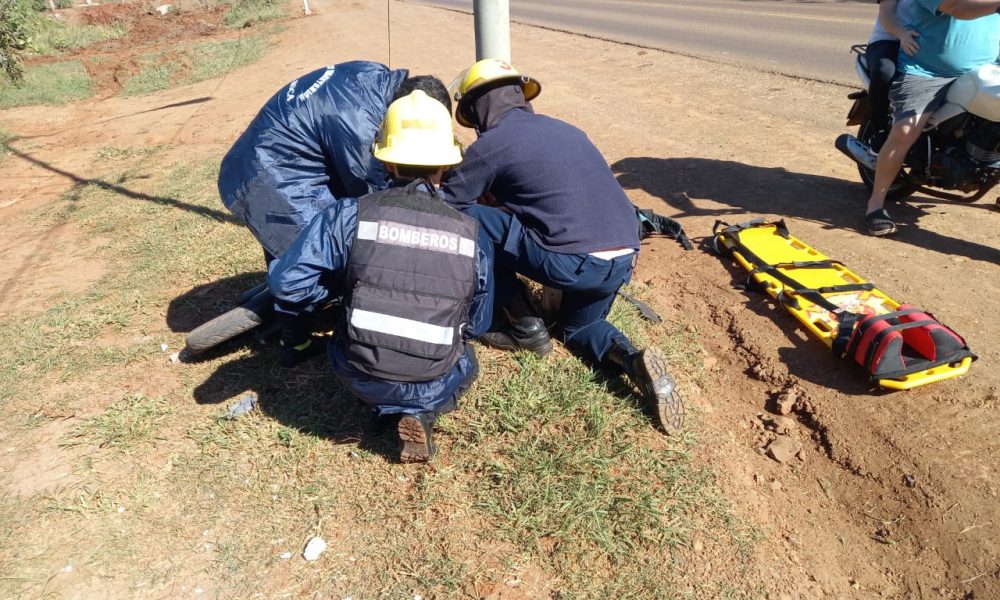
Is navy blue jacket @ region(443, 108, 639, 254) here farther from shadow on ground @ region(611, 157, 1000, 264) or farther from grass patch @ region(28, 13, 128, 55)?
grass patch @ region(28, 13, 128, 55)

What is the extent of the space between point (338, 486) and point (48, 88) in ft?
47.3

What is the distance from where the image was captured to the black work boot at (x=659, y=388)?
2.86 meters

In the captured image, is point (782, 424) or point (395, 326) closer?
point (395, 326)

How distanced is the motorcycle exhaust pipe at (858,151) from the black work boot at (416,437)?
12.9ft

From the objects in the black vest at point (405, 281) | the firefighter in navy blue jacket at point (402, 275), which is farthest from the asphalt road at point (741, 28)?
the black vest at point (405, 281)

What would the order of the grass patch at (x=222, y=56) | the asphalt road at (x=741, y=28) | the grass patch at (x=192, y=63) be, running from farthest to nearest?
the grass patch at (x=222, y=56), the grass patch at (x=192, y=63), the asphalt road at (x=741, y=28)

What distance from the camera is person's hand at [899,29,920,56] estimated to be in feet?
14.0

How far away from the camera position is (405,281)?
2.48 meters

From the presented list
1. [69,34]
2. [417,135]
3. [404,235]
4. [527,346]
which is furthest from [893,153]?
[69,34]

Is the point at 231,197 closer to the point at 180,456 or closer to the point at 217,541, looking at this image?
the point at 180,456

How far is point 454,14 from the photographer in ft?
66.1

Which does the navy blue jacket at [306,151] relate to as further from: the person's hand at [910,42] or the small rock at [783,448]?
the person's hand at [910,42]

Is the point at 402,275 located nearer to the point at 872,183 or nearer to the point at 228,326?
the point at 228,326

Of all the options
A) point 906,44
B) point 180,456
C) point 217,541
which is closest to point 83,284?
point 180,456
